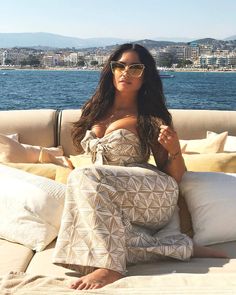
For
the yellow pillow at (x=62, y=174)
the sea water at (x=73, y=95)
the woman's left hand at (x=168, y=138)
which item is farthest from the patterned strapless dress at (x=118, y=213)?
the sea water at (x=73, y=95)

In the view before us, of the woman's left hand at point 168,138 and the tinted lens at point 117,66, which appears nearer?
the woman's left hand at point 168,138

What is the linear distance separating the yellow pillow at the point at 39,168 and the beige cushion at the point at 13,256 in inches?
24.0

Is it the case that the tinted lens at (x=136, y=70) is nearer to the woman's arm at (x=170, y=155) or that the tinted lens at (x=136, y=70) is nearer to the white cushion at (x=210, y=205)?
the woman's arm at (x=170, y=155)

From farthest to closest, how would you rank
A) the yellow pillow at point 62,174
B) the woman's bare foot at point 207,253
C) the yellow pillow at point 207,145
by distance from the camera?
the yellow pillow at point 207,145
the yellow pillow at point 62,174
the woman's bare foot at point 207,253

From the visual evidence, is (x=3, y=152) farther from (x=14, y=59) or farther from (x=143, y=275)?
(x=14, y=59)

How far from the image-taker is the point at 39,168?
3.12 m

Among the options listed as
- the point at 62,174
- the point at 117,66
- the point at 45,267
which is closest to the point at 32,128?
the point at 62,174

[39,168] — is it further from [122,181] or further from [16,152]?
[122,181]

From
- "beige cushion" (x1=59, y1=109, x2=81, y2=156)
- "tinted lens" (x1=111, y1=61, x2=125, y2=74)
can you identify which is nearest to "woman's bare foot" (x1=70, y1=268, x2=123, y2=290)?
"tinted lens" (x1=111, y1=61, x2=125, y2=74)

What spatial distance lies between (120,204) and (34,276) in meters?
0.47

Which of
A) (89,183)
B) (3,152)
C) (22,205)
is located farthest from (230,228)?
(3,152)

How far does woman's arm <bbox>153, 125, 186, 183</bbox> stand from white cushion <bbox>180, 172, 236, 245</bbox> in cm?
18

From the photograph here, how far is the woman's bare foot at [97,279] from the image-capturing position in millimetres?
1938

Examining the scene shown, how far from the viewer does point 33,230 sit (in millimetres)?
2496
